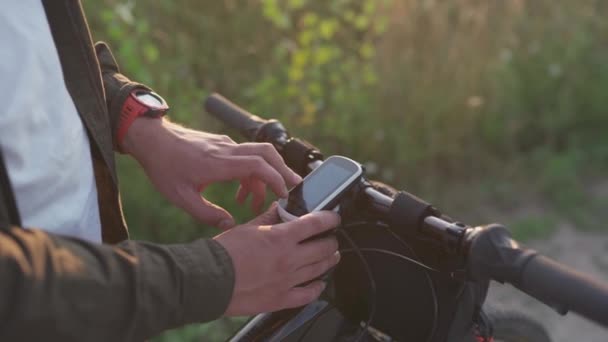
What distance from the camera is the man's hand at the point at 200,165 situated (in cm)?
138

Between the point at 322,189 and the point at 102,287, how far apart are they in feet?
1.55

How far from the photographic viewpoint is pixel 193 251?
1.09 meters

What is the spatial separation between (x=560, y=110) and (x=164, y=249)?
3735 mm

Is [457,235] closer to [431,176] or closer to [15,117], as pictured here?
[15,117]

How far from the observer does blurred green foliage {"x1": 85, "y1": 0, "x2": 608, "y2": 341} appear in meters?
3.53

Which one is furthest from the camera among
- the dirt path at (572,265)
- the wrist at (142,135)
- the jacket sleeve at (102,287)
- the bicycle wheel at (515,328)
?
the dirt path at (572,265)

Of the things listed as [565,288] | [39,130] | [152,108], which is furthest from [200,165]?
[565,288]

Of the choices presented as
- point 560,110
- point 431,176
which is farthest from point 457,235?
point 560,110

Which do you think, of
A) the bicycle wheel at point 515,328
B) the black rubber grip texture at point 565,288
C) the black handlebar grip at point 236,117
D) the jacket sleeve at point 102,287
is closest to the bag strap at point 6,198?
the jacket sleeve at point 102,287

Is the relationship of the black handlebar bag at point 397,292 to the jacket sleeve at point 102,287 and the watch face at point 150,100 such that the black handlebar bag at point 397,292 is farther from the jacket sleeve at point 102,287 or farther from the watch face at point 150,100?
the watch face at point 150,100

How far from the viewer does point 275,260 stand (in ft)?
3.80

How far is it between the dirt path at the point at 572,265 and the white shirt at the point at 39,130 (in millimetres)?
2257

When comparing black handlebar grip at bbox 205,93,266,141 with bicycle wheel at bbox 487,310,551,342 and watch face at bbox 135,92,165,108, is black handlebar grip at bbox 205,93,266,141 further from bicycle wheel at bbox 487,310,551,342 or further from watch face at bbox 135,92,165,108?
bicycle wheel at bbox 487,310,551,342

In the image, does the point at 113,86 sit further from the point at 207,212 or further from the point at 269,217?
the point at 269,217
